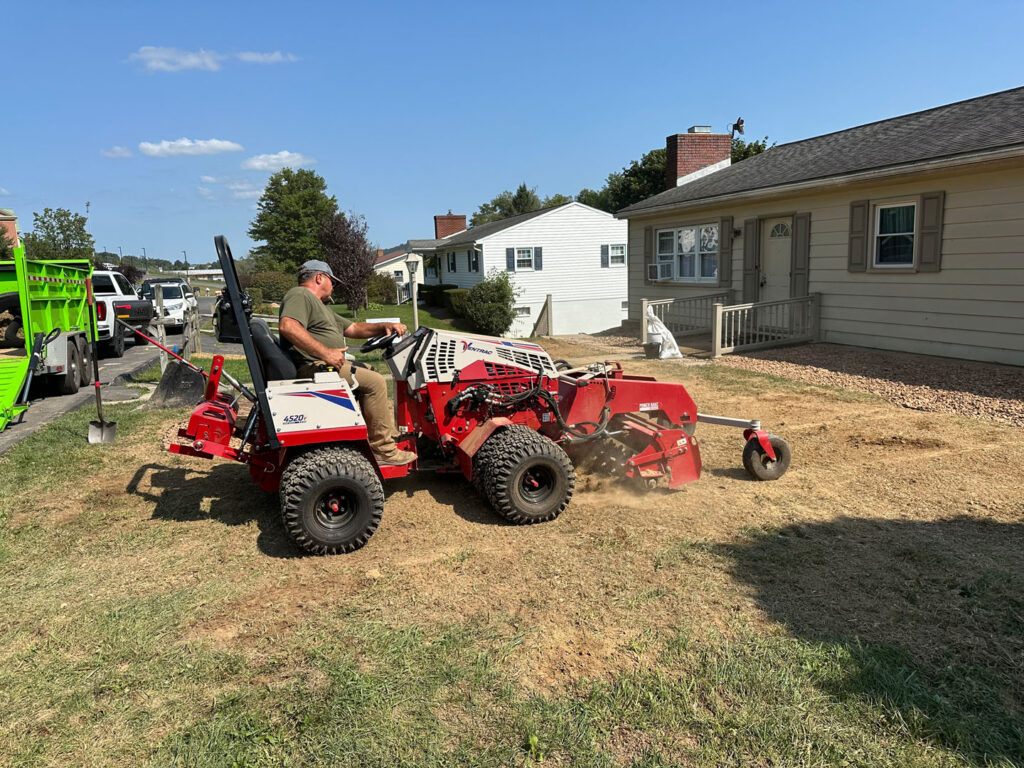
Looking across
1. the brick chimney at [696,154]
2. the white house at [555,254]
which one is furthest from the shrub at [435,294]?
the brick chimney at [696,154]

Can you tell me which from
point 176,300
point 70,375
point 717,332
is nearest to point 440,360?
point 70,375

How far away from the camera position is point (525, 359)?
509cm

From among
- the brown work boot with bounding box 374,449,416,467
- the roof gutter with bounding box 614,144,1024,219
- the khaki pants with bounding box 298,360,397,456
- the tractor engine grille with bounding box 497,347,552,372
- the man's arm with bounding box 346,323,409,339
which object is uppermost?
the roof gutter with bounding box 614,144,1024,219

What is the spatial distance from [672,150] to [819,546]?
54.1 feet

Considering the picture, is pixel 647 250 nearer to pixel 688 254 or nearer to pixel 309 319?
pixel 688 254

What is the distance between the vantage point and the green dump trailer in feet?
27.1

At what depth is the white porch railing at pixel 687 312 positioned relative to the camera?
14414 millimetres

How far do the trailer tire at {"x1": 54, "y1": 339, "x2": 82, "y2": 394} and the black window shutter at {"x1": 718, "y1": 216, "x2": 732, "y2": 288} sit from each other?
11.8m

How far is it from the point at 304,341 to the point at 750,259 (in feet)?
37.3

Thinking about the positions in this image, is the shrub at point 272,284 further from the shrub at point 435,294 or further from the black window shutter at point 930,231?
the black window shutter at point 930,231

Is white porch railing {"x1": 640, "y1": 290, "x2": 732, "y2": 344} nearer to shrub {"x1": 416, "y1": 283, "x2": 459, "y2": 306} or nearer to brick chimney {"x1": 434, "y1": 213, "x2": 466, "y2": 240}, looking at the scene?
shrub {"x1": 416, "y1": 283, "x2": 459, "y2": 306}

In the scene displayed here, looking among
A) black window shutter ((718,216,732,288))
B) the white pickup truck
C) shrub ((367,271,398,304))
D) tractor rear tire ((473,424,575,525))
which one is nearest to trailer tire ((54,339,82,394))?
the white pickup truck

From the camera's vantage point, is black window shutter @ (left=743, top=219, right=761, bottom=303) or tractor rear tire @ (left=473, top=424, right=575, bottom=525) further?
black window shutter @ (left=743, top=219, right=761, bottom=303)

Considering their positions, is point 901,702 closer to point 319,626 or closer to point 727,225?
point 319,626
